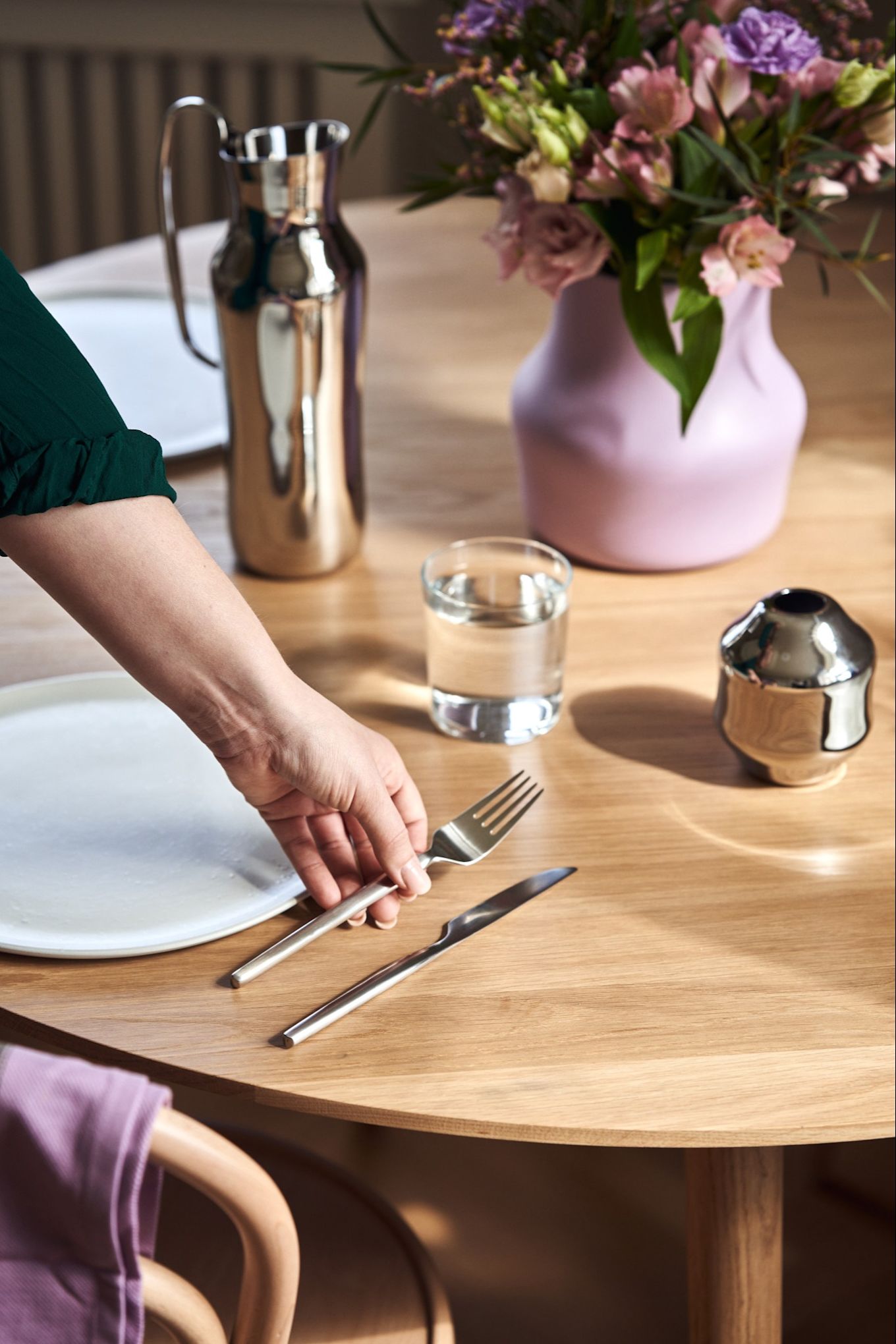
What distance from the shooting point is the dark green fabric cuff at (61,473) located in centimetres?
62

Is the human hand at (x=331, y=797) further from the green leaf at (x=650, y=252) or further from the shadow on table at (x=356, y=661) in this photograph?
the green leaf at (x=650, y=252)

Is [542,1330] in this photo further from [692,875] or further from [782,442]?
[782,442]

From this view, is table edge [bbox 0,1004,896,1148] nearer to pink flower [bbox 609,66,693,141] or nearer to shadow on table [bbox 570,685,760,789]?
shadow on table [bbox 570,685,760,789]

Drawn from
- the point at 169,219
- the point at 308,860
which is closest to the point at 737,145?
the point at 169,219

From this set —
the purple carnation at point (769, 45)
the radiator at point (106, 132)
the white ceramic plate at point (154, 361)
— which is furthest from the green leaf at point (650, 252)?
the radiator at point (106, 132)

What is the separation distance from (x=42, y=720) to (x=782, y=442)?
0.53 meters

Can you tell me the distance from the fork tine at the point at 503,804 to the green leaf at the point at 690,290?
299 millimetres

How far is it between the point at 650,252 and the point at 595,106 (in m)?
0.10

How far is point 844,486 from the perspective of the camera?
3.70ft

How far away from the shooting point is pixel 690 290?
0.85 m

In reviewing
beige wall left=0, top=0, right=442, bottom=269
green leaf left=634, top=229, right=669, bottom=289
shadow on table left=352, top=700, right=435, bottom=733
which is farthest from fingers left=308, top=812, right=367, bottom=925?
beige wall left=0, top=0, right=442, bottom=269

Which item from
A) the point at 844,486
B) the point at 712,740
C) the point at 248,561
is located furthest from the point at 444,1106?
the point at 844,486

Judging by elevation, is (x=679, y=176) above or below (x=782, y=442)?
above

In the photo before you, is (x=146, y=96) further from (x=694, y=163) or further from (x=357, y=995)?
(x=357, y=995)
